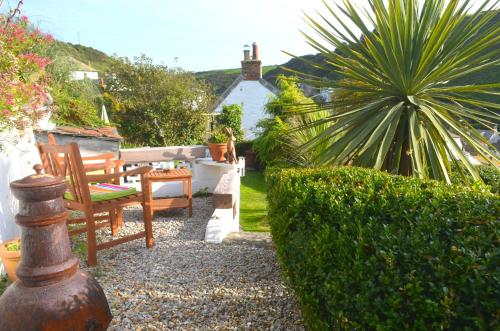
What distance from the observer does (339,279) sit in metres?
1.33

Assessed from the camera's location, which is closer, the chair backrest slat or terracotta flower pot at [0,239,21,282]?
terracotta flower pot at [0,239,21,282]

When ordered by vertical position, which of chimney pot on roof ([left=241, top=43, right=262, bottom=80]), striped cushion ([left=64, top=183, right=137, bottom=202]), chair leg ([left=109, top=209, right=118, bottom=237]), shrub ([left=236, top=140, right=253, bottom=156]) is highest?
chimney pot on roof ([left=241, top=43, right=262, bottom=80])

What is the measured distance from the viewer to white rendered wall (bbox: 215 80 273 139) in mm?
18906

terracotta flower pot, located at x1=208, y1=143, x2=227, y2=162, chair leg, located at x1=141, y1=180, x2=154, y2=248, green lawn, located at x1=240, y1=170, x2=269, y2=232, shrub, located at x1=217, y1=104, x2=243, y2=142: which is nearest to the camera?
chair leg, located at x1=141, y1=180, x2=154, y2=248

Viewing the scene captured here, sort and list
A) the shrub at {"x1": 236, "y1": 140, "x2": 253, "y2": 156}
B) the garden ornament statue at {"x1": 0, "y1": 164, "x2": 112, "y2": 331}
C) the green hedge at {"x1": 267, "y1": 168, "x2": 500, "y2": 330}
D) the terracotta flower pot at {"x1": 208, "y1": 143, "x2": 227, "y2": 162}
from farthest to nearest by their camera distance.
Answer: the shrub at {"x1": 236, "y1": 140, "x2": 253, "y2": 156}
the terracotta flower pot at {"x1": 208, "y1": 143, "x2": 227, "y2": 162}
the garden ornament statue at {"x1": 0, "y1": 164, "x2": 112, "y2": 331}
the green hedge at {"x1": 267, "y1": 168, "x2": 500, "y2": 330}

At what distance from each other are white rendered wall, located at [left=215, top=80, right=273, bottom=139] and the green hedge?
1700 centimetres

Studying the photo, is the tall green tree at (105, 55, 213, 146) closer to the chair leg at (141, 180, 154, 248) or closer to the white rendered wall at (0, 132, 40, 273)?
the white rendered wall at (0, 132, 40, 273)

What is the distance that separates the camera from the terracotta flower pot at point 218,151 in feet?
21.0

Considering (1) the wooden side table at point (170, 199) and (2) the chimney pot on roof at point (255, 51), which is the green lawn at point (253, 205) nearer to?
(1) the wooden side table at point (170, 199)

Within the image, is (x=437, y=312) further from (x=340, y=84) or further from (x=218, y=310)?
(x=340, y=84)

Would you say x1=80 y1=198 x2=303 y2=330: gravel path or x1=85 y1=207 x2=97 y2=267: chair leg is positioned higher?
x1=85 y1=207 x2=97 y2=267: chair leg

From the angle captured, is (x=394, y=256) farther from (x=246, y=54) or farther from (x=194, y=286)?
(x=246, y=54)

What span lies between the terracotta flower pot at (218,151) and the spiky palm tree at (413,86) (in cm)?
307

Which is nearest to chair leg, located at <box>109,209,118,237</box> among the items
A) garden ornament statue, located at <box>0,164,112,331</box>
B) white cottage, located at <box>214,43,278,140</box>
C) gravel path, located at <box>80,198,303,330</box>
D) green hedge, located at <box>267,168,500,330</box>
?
gravel path, located at <box>80,198,303,330</box>
